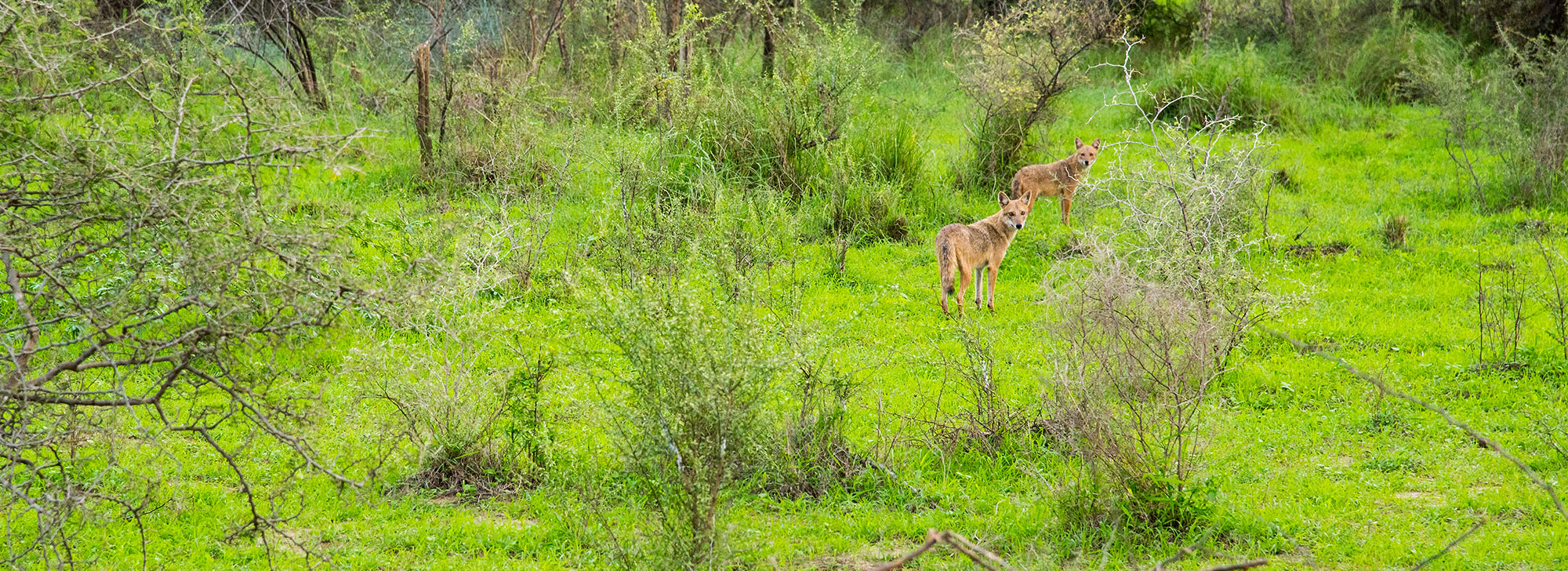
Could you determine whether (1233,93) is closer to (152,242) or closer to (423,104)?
(423,104)

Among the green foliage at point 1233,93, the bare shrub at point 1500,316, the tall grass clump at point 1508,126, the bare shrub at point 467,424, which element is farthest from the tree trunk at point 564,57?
the bare shrub at point 1500,316

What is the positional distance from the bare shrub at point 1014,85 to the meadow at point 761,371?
373 millimetres

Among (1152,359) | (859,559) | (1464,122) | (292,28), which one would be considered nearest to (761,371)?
A: (859,559)

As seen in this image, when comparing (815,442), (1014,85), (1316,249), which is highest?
(1014,85)

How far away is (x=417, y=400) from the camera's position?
20.3 ft

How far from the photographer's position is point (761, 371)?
448cm

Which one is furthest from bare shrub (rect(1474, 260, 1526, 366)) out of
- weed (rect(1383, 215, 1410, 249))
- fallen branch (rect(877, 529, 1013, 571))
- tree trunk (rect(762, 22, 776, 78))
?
tree trunk (rect(762, 22, 776, 78))

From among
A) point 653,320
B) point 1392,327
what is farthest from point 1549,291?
point 653,320

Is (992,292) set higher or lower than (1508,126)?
lower

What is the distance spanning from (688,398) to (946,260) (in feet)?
16.0

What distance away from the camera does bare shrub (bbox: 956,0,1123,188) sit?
12.7 meters

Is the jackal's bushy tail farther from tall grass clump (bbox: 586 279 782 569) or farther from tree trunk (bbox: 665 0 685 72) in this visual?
tree trunk (bbox: 665 0 685 72)

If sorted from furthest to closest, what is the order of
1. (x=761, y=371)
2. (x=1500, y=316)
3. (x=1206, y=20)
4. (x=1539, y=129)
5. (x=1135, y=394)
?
(x=1206, y=20) < (x=1539, y=129) < (x=1500, y=316) < (x=1135, y=394) < (x=761, y=371)

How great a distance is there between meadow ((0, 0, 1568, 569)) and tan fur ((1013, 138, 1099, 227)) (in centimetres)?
39
